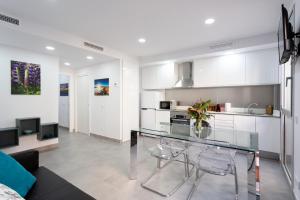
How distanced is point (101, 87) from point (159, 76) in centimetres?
192

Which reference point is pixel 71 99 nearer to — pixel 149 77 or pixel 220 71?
pixel 149 77

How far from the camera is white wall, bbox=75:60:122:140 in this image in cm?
466

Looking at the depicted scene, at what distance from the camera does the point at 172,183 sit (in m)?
2.39

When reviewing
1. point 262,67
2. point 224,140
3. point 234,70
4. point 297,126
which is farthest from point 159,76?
point 297,126

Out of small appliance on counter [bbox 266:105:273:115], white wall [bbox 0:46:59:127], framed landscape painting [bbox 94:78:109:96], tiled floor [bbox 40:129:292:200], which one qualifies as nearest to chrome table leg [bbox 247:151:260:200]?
tiled floor [bbox 40:129:292:200]

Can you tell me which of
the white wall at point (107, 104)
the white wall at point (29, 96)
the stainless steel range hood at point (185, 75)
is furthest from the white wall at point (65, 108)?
the stainless steel range hood at point (185, 75)

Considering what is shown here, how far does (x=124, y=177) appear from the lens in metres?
2.55

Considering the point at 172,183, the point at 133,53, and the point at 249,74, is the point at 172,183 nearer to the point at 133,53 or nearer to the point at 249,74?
the point at 249,74

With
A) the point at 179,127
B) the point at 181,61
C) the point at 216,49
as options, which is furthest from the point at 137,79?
the point at 179,127

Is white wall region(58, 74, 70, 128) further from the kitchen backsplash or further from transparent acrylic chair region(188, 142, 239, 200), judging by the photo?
transparent acrylic chair region(188, 142, 239, 200)

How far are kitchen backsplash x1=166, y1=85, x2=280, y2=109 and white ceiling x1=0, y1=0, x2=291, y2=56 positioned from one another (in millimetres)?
1345

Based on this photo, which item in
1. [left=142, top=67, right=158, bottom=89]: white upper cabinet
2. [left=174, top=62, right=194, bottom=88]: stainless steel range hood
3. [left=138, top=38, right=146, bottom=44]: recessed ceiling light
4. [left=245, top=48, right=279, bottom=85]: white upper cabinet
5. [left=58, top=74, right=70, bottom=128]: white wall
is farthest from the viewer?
[left=58, top=74, right=70, bottom=128]: white wall

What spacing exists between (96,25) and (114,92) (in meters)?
2.17

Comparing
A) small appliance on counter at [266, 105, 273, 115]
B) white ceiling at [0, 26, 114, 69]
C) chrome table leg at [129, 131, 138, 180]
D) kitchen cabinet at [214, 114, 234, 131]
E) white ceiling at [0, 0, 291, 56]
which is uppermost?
white ceiling at [0, 0, 291, 56]
